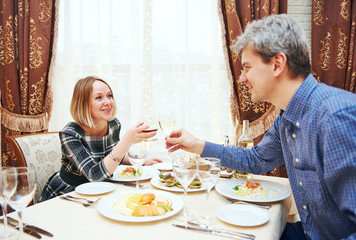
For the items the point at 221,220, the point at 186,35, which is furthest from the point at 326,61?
the point at 221,220

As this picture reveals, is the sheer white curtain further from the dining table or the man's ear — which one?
the dining table

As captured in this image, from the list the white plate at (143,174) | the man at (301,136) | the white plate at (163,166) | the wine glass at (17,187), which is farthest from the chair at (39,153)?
the wine glass at (17,187)

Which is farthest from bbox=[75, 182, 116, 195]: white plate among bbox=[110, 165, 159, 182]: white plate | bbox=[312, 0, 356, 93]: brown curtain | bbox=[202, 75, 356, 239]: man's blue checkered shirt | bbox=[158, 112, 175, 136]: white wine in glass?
bbox=[312, 0, 356, 93]: brown curtain

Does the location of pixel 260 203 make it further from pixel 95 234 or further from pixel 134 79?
pixel 134 79

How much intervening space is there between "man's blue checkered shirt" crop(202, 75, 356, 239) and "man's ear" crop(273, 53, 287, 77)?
103 millimetres

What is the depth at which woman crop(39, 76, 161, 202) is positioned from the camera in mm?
1570

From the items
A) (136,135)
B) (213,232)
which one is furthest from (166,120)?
(213,232)

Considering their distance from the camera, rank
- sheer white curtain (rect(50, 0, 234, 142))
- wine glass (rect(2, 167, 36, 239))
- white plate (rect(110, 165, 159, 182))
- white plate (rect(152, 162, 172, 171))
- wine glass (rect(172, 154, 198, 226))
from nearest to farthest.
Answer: wine glass (rect(2, 167, 36, 239))
wine glass (rect(172, 154, 198, 226))
white plate (rect(110, 165, 159, 182))
white plate (rect(152, 162, 172, 171))
sheer white curtain (rect(50, 0, 234, 142))

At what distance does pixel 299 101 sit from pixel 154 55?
1878 mm

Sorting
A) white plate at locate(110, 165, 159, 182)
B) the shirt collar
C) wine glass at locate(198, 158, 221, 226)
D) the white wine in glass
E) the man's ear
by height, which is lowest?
white plate at locate(110, 165, 159, 182)

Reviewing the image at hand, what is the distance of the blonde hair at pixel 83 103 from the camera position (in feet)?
6.18

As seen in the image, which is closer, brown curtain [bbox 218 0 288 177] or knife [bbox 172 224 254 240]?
knife [bbox 172 224 254 240]

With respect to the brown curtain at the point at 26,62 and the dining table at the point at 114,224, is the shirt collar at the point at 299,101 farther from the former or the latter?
the brown curtain at the point at 26,62

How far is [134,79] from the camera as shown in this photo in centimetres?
284
